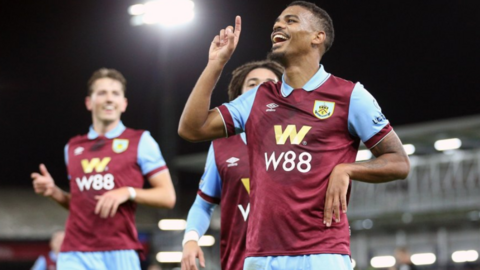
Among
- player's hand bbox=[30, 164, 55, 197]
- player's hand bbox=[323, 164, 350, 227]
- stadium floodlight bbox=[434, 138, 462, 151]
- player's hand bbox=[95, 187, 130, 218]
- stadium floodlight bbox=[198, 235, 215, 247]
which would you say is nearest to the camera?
player's hand bbox=[323, 164, 350, 227]

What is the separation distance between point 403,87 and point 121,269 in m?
21.8

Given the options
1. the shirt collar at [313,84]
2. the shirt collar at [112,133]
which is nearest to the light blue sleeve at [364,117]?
the shirt collar at [313,84]

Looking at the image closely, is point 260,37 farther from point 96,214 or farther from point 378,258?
point 378,258

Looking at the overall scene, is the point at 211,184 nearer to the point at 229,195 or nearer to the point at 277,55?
the point at 229,195

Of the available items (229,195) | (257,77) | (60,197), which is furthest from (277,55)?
(60,197)

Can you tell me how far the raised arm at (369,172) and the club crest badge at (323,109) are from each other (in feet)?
0.98

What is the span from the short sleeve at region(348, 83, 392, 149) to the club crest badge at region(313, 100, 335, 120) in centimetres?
10

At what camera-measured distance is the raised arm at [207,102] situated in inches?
159

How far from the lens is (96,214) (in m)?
6.28

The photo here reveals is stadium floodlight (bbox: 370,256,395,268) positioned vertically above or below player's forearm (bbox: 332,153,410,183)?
above

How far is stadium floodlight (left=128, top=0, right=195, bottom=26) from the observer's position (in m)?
16.3

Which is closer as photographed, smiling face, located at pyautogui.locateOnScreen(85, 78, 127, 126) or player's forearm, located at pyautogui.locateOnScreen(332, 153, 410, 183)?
player's forearm, located at pyautogui.locateOnScreen(332, 153, 410, 183)

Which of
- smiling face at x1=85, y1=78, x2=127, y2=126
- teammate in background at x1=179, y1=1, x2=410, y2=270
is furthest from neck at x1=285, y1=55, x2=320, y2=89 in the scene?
smiling face at x1=85, y1=78, x2=127, y2=126

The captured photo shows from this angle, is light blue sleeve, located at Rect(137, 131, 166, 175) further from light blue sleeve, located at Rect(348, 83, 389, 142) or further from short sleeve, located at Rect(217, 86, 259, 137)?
light blue sleeve, located at Rect(348, 83, 389, 142)
